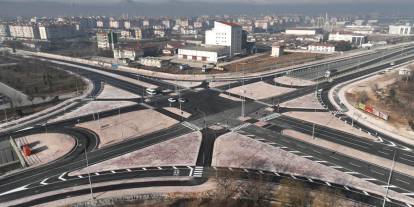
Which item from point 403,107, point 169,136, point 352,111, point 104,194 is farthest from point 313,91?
point 104,194

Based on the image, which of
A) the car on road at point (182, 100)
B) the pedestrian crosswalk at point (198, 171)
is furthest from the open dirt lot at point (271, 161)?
the car on road at point (182, 100)

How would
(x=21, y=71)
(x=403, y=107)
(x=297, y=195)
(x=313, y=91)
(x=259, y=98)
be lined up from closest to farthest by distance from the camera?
1. (x=297, y=195)
2. (x=403, y=107)
3. (x=259, y=98)
4. (x=313, y=91)
5. (x=21, y=71)

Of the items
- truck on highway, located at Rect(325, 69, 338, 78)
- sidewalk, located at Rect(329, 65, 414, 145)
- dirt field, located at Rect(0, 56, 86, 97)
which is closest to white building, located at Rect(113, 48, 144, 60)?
dirt field, located at Rect(0, 56, 86, 97)

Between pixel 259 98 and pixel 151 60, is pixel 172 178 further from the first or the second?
pixel 151 60

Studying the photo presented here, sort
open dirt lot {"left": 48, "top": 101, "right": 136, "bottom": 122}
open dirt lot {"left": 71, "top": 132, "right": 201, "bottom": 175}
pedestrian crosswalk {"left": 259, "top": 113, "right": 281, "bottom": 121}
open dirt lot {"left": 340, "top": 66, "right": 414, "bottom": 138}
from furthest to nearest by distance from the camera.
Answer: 1. open dirt lot {"left": 48, "top": 101, "right": 136, "bottom": 122}
2. pedestrian crosswalk {"left": 259, "top": 113, "right": 281, "bottom": 121}
3. open dirt lot {"left": 340, "top": 66, "right": 414, "bottom": 138}
4. open dirt lot {"left": 71, "top": 132, "right": 201, "bottom": 175}

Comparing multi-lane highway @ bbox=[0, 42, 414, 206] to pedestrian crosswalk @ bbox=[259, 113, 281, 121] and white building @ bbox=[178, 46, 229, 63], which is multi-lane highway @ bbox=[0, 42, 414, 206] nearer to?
pedestrian crosswalk @ bbox=[259, 113, 281, 121]
